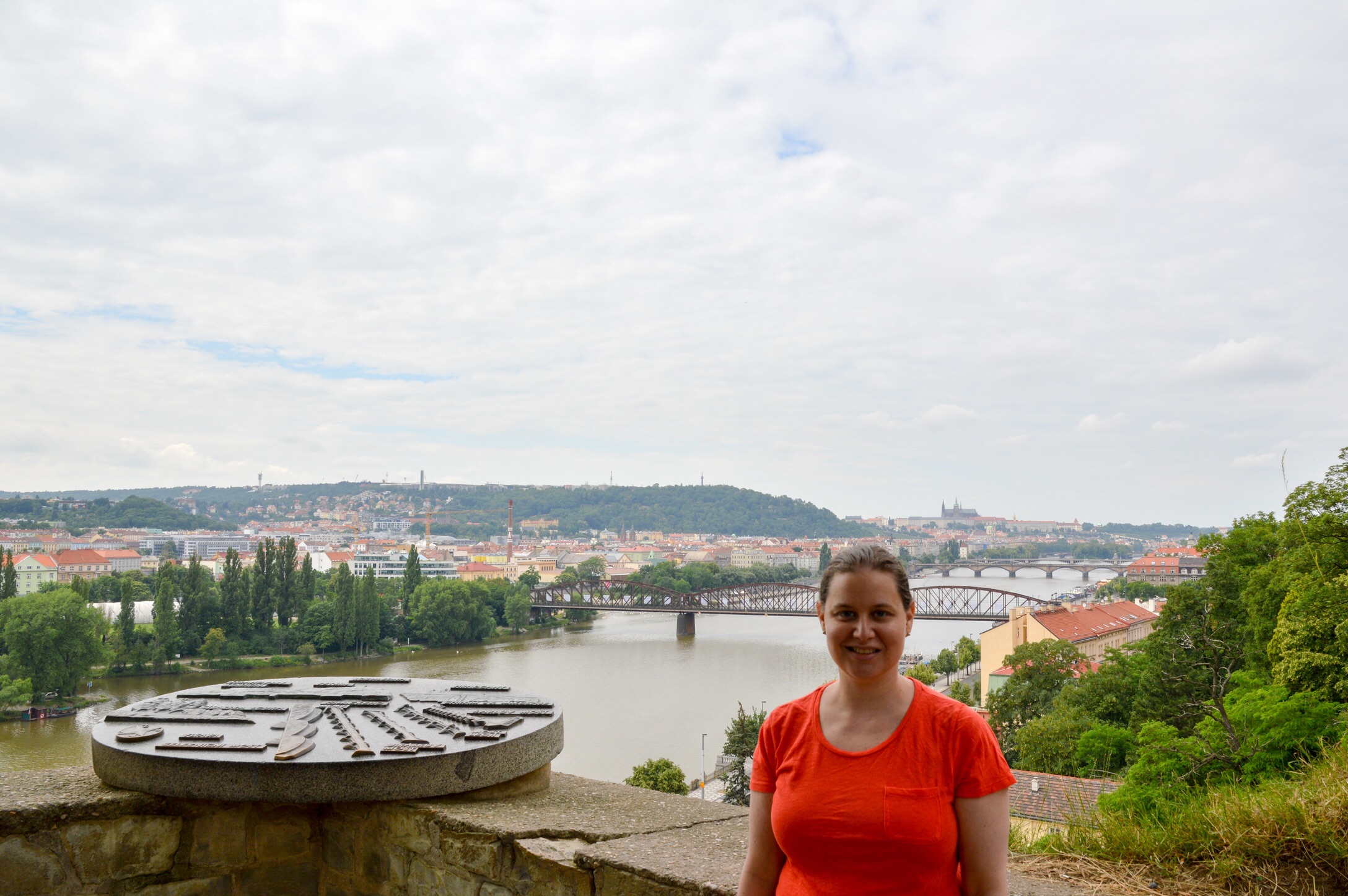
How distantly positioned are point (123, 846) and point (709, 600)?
186 ft

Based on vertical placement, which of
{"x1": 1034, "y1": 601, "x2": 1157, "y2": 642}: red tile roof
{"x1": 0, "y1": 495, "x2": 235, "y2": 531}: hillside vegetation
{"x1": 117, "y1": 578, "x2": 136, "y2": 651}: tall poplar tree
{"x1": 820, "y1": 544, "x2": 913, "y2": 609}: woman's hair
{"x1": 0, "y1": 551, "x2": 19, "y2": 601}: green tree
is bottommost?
{"x1": 117, "y1": 578, "x2": 136, "y2": 651}: tall poplar tree

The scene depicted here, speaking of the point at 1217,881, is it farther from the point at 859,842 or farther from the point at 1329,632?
the point at 1329,632

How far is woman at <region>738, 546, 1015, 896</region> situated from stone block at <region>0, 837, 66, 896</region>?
1.87 metres

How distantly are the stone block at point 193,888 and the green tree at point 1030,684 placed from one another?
2099cm

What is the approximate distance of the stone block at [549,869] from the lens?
2080mm

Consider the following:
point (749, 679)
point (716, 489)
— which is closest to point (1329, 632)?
point (749, 679)

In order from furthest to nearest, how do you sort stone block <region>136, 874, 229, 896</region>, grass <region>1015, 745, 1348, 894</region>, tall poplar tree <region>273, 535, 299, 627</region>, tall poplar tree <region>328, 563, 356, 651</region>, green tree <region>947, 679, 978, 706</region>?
tall poplar tree <region>273, 535, 299, 627</region> < tall poplar tree <region>328, 563, 356, 651</region> < green tree <region>947, 679, 978, 706</region> < stone block <region>136, 874, 229, 896</region> < grass <region>1015, 745, 1348, 894</region>

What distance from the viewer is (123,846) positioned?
7.75ft

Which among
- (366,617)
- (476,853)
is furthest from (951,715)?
(366,617)

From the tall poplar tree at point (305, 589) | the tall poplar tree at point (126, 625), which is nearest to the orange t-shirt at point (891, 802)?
the tall poplar tree at point (126, 625)

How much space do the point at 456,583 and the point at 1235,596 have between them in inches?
1492

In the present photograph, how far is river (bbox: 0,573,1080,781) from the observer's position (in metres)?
21.3

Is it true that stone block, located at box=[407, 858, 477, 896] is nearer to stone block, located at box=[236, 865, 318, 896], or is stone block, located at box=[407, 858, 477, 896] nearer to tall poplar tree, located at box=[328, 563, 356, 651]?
stone block, located at box=[236, 865, 318, 896]

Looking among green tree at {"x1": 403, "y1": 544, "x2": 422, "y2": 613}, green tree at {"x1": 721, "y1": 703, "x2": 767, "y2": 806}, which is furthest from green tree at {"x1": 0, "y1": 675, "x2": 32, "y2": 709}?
green tree at {"x1": 403, "y1": 544, "x2": 422, "y2": 613}
